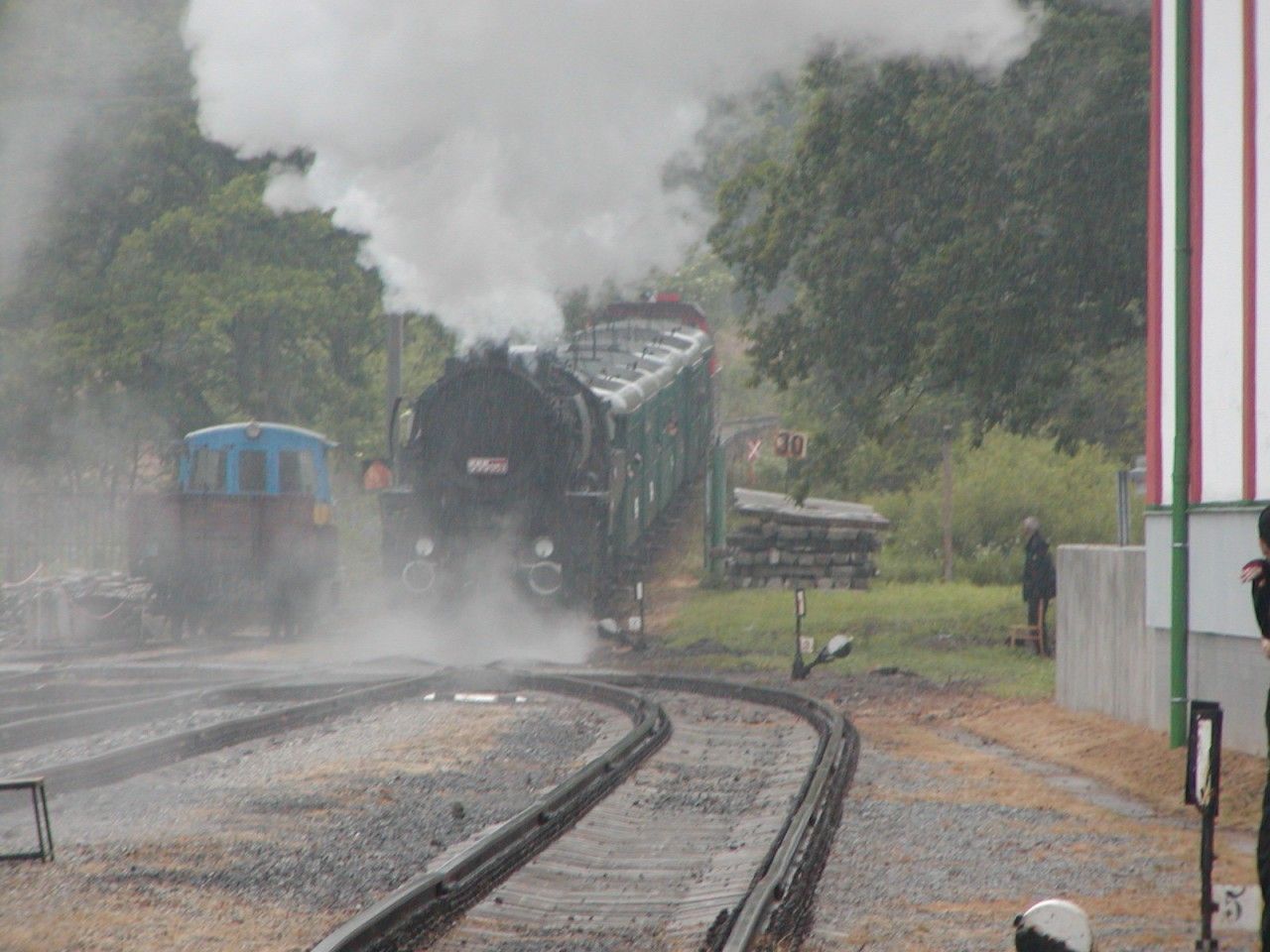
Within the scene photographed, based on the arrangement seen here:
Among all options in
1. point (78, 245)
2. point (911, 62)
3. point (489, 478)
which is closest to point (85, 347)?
point (78, 245)

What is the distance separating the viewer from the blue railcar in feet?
85.0

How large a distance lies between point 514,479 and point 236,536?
630 cm

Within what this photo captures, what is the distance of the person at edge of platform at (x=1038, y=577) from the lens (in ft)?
66.5

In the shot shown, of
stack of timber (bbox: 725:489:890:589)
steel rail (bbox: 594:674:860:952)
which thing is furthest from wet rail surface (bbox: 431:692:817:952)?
stack of timber (bbox: 725:489:890:589)

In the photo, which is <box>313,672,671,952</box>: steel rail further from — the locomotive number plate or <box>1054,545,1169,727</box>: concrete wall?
the locomotive number plate

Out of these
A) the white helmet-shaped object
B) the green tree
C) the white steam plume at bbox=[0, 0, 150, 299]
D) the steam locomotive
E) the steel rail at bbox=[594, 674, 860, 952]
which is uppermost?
the white steam plume at bbox=[0, 0, 150, 299]

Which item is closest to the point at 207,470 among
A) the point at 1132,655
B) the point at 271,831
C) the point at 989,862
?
the point at 1132,655

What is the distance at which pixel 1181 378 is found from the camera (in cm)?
1259

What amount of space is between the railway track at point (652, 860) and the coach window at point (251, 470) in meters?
14.9

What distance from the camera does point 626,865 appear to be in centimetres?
812

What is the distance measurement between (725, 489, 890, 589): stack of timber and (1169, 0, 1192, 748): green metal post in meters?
15.2

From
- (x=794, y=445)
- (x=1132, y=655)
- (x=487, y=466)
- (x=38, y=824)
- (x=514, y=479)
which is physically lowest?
(x=38, y=824)

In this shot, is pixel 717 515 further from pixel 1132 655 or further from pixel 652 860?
pixel 652 860

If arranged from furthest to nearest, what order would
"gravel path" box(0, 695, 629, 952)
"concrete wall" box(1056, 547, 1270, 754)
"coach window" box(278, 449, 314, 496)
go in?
1. "coach window" box(278, 449, 314, 496)
2. "concrete wall" box(1056, 547, 1270, 754)
3. "gravel path" box(0, 695, 629, 952)
